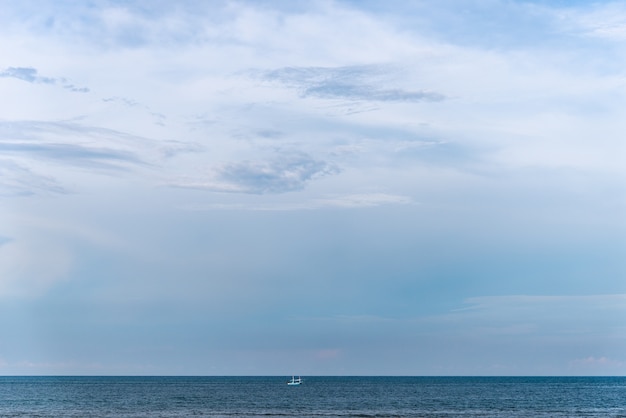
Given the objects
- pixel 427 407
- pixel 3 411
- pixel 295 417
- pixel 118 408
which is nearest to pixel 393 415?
pixel 295 417

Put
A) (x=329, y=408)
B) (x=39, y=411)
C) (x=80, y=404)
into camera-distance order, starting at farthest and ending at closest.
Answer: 1. (x=80, y=404)
2. (x=329, y=408)
3. (x=39, y=411)

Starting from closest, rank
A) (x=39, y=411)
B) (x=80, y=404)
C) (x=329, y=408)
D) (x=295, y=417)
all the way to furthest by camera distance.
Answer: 1. (x=295, y=417)
2. (x=39, y=411)
3. (x=329, y=408)
4. (x=80, y=404)

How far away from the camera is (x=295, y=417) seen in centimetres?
9138

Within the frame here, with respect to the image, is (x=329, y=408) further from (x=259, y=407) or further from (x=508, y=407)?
(x=508, y=407)

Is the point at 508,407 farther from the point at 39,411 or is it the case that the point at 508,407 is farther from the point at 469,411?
the point at 39,411

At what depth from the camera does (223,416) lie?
93.0m

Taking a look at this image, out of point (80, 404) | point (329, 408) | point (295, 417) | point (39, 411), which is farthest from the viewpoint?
point (80, 404)

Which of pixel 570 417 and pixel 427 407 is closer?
pixel 570 417

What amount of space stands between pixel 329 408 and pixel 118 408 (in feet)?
90.0

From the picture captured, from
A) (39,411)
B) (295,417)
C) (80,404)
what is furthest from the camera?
(80,404)

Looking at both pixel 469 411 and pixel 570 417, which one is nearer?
pixel 570 417

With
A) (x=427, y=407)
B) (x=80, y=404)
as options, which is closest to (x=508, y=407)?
(x=427, y=407)

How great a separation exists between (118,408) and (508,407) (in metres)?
51.6

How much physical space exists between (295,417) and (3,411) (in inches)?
1437
